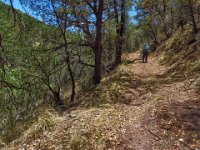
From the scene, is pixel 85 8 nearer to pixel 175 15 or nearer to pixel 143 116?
pixel 143 116

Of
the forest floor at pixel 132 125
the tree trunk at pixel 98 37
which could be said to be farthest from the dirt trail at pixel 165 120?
the tree trunk at pixel 98 37

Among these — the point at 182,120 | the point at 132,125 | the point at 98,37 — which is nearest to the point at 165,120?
the point at 182,120

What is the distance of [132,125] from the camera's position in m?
6.04

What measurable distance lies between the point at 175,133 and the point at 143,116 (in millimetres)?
1229

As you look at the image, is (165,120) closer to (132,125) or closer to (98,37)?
(132,125)

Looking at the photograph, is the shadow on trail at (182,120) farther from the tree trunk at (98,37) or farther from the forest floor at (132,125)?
the tree trunk at (98,37)

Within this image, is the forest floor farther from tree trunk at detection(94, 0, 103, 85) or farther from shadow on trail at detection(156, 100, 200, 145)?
A: tree trunk at detection(94, 0, 103, 85)

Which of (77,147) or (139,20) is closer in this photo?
(77,147)

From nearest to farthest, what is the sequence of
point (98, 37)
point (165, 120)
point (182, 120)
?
point (182, 120), point (165, 120), point (98, 37)

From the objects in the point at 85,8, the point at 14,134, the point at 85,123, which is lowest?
the point at 14,134

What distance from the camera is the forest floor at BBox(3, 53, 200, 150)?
522cm

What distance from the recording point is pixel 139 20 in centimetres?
2894

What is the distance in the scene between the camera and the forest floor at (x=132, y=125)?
5.22 meters

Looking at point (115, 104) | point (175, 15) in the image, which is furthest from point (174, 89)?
point (175, 15)
